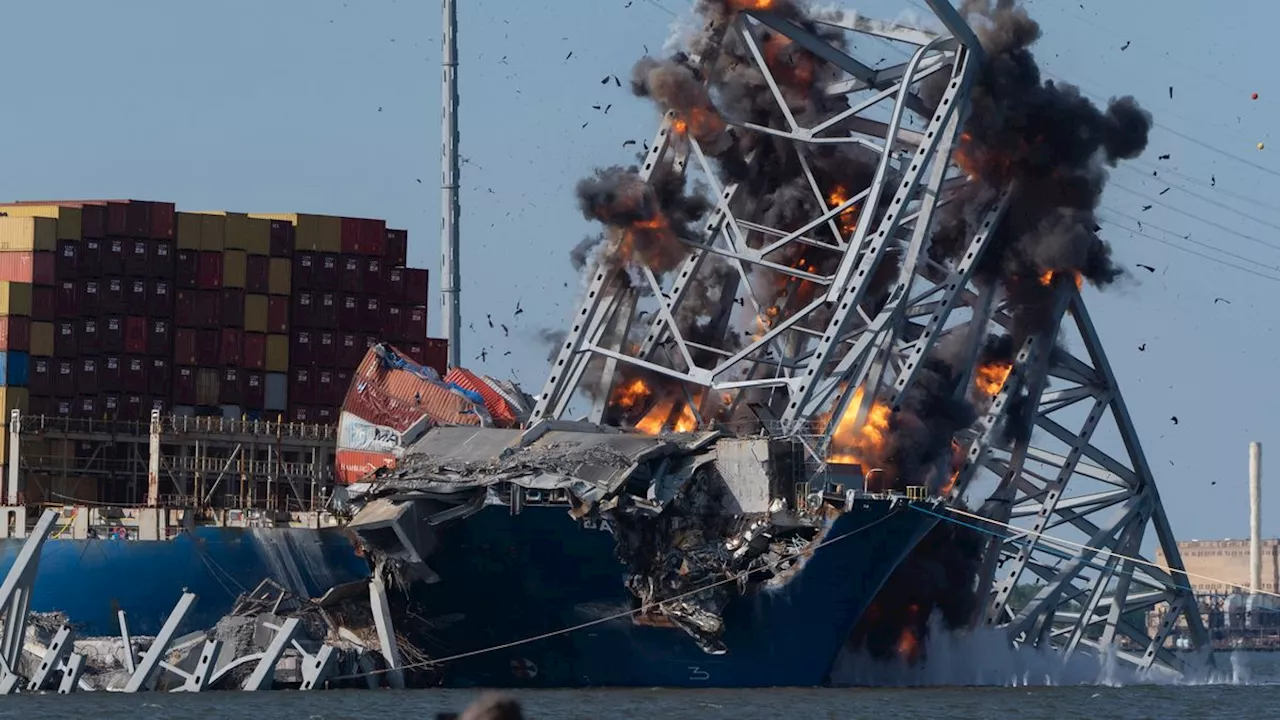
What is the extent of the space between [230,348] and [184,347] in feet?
5.29

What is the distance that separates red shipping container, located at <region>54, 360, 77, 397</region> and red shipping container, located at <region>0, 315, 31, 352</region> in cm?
138

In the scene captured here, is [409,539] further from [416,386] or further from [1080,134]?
[1080,134]

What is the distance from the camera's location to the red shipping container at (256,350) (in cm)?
9206

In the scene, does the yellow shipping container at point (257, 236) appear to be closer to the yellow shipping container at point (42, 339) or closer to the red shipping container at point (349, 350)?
the red shipping container at point (349, 350)

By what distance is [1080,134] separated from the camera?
76500mm

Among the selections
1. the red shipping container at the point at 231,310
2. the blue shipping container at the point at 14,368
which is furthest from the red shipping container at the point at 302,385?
the blue shipping container at the point at 14,368

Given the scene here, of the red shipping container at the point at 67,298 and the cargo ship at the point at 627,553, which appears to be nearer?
the cargo ship at the point at 627,553

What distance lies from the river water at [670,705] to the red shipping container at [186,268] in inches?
1028

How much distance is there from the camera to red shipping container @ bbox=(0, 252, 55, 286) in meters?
87.2

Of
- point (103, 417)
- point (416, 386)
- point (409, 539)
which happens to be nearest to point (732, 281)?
point (416, 386)

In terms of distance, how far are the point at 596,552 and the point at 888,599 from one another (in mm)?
10709

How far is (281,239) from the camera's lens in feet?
305

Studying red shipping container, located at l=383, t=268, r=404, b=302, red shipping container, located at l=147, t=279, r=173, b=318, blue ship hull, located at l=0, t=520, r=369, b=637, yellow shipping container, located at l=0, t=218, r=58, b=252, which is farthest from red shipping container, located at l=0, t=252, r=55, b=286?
blue ship hull, located at l=0, t=520, r=369, b=637

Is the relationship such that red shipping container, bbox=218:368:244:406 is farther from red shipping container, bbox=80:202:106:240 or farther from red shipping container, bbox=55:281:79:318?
red shipping container, bbox=80:202:106:240
